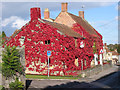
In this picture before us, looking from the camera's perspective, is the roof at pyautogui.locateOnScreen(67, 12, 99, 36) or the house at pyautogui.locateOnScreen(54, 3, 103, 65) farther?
the roof at pyautogui.locateOnScreen(67, 12, 99, 36)

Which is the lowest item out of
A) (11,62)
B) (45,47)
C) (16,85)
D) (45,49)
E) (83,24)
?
(16,85)

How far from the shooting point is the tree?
41.2 feet

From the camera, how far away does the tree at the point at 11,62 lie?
41.2 feet

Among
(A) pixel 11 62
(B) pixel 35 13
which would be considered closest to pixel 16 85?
(A) pixel 11 62

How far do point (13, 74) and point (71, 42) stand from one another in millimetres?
13469

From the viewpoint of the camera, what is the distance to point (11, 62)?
500 inches

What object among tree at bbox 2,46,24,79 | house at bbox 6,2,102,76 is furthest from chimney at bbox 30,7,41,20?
tree at bbox 2,46,24,79

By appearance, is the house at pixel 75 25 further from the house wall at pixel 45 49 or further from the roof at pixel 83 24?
the house wall at pixel 45 49

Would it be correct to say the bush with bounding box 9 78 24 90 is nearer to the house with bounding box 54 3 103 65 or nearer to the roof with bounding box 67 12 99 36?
the house with bounding box 54 3 103 65

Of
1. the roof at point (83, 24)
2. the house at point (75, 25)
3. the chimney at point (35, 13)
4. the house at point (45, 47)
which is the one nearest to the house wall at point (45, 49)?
the house at point (45, 47)

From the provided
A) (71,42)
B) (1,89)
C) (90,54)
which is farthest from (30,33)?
(1,89)

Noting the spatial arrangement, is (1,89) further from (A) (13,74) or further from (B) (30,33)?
(B) (30,33)

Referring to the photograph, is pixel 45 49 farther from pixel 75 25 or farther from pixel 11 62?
pixel 11 62

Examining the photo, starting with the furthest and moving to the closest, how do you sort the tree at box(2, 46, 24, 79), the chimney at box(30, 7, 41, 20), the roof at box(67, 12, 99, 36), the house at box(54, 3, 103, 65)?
the roof at box(67, 12, 99, 36) < the house at box(54, 3, 103, 65) < the chimney at box(30, 7, 41, 20) < the tree at box(2, 46, 24, 79)
